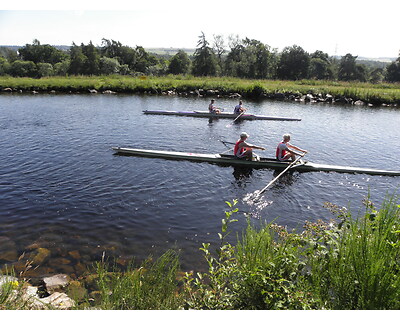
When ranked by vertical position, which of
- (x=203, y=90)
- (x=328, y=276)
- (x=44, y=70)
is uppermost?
(x=44, y=70)

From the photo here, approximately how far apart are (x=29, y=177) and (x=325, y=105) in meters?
32.0

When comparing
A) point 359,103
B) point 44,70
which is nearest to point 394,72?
point 359,103

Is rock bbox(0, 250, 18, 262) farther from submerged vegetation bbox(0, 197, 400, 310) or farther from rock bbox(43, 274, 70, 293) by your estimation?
submerged vegetation bbox(0, 197, 400, 310)

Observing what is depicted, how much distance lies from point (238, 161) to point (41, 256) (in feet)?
31.1

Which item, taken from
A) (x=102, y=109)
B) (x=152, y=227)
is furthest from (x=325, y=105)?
(x=152, y=227)

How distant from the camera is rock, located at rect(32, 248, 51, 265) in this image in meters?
7.79

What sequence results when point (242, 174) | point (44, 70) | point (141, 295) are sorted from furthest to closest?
point (44, 70), point (242, 174), point (141, 295)

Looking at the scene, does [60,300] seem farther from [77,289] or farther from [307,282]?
[307,282]

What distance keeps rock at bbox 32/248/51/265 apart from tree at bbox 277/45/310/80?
61967 mm

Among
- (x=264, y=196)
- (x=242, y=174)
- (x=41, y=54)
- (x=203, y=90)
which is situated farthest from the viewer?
(x=41, y=54)

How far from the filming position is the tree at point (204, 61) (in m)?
60.7

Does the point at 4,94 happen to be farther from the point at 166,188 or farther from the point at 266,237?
the point at 266,237

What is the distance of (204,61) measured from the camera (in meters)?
61.2

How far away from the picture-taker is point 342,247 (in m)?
4.65
